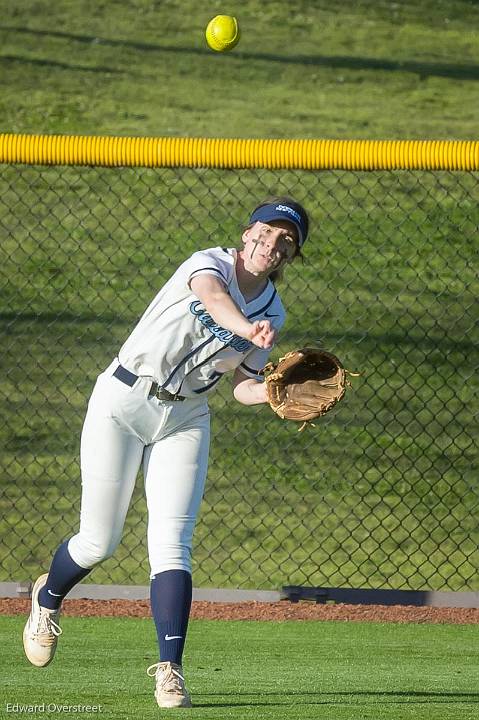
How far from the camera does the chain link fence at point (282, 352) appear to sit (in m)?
7.52

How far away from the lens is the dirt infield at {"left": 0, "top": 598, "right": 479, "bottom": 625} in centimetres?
614

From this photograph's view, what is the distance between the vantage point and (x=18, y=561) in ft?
24.0

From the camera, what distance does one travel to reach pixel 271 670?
497 cm

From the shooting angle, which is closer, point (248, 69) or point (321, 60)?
point (248, 69)

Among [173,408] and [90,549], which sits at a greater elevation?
[173,408]

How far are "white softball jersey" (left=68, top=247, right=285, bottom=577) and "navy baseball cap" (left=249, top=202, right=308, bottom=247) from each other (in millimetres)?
179

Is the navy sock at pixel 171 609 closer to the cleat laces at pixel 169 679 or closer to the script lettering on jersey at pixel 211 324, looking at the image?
the cleat laces at pixel 169 679

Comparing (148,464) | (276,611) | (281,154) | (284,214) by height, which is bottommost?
(276,611)

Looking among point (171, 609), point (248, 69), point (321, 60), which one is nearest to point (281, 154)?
point (171, 609)

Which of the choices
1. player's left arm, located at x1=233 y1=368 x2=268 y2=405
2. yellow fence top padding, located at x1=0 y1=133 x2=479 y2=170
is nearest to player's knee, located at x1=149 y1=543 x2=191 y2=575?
player's left arm, located at x1=233 y1=368 x2=268 y2=405

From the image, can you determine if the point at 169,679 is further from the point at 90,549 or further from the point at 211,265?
the point at 211,265

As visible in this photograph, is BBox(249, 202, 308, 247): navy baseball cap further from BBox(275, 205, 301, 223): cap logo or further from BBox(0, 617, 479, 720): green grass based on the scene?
BBox(0, 617, 479, 720): green grass

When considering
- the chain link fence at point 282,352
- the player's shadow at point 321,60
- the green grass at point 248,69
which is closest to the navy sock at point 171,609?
the chain link fence at point 282,352

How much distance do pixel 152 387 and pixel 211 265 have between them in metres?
0.47
